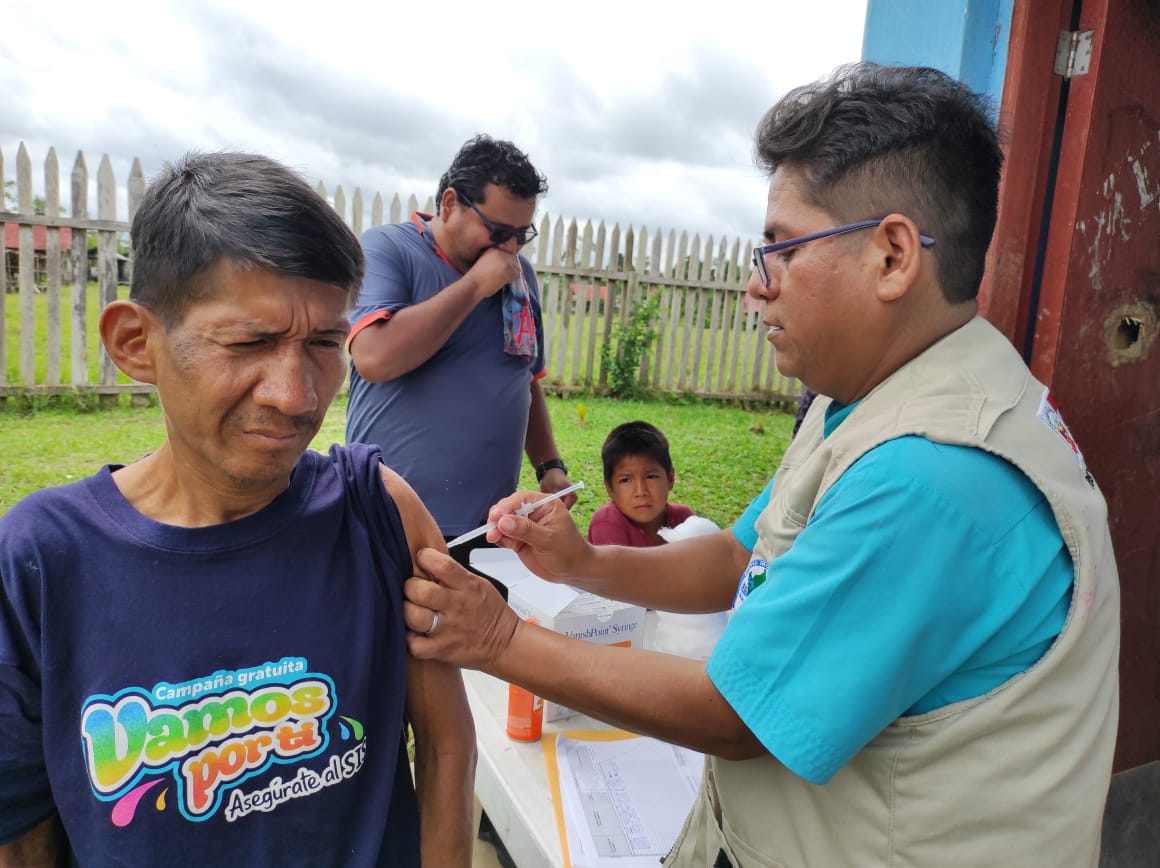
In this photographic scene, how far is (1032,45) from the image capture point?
2.06 m

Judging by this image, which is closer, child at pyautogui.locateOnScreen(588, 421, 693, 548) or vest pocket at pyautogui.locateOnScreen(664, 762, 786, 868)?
vest pocket at pyautogui.locateOnScreen(664, 762, 786, 868)

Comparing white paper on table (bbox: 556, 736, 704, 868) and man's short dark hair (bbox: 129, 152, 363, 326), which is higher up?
man's short dark hair (bbox: 129, 152, 363, 326)

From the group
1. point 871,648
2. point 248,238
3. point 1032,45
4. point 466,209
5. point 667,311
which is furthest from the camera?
point 667,311

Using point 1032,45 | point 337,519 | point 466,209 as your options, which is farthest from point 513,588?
point 1032,45

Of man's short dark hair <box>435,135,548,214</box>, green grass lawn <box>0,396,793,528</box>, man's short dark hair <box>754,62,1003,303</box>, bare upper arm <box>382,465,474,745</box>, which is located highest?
man's short dark hair <box>435,135,548,214</box>

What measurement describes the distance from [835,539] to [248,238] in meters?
0.91

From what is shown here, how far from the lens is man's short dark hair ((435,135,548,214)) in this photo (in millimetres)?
2660

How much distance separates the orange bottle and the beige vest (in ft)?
2.50

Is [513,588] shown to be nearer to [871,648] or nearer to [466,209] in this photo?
[871,648]

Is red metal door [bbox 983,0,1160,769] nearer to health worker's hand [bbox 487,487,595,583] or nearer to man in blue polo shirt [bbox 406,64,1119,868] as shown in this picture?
man in blue polo shirt [bbox 406,64,1119,868]

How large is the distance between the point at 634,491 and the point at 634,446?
8.3 inches

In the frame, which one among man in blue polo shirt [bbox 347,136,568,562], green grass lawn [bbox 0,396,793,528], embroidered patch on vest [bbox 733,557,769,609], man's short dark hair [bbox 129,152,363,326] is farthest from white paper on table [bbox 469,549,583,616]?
green grass lawn [bbox 0,396,793,528]

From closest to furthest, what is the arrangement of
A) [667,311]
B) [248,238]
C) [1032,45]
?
[248,238], [1032,45], [667,311]

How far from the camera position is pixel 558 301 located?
9211mm
